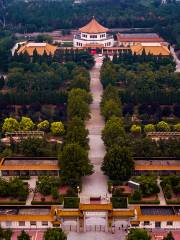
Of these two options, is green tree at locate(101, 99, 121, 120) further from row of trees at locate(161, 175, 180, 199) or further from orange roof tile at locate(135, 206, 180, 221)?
orange roof tile at locate(135, 206, 180, 221)

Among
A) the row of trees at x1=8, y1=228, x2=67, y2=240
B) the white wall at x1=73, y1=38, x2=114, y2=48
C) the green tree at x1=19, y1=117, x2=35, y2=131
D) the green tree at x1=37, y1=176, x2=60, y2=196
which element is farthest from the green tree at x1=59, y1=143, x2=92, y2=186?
the white wall at x1=73, y1=38, x2=114, y2=48

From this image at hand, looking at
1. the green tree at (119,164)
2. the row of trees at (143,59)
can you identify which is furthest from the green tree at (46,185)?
the row of trees at (143,59)

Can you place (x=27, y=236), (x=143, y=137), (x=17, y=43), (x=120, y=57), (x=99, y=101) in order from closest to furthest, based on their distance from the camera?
(x=27, y=236)
(x=143, y=137)
(x=99, y=101)
(x=120, y=57)
(x=17, y=43)

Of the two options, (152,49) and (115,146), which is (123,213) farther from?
(152,49)

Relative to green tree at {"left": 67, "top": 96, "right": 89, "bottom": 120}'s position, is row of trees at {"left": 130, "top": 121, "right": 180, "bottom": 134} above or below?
below

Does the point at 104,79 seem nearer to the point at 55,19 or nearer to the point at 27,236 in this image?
the point at 27,236

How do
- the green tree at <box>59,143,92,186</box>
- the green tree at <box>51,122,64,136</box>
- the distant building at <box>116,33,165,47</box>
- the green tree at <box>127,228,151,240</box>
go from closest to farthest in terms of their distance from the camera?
the green tree at <box>127,228,151,240</box>, the green tree at <box>59,143,92,186</box>, the green tree at <box>51,122,64,136</box>, the distant building at <box>116,33,165,47</box>

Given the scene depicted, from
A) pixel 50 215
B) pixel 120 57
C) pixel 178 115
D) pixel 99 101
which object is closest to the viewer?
pixel 50 215

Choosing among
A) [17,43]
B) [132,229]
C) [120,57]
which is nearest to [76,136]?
[132,229]
